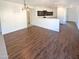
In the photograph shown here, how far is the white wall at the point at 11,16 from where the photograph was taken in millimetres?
7492

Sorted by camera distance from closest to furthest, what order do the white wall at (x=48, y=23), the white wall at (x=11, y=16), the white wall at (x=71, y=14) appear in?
1. the white wall at (x=11, y=16)
2. the white wall at (x=48, y=23)
3. the white wall at (x=71, y=14)

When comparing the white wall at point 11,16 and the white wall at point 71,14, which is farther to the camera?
the white wall at point 71,14

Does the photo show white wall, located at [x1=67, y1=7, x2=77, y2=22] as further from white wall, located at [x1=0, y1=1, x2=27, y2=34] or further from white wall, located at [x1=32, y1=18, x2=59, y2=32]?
white wall, located at [x1=0, y1=1, x2=27, y2=34]

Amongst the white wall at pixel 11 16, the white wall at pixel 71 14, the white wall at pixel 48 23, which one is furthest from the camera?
the white wall at pixel 71 14

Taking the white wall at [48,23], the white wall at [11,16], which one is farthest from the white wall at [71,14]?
the white wall at [11,16]

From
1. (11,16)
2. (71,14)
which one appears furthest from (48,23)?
(71,14)

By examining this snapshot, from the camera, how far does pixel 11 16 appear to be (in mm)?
8383

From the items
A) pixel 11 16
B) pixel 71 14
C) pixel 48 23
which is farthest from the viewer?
pixel 71 14

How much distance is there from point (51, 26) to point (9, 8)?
394 cm

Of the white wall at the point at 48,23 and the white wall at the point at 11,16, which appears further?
the white wall at the point at 48,23

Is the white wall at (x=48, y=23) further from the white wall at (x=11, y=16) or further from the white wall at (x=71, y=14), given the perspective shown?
the white wall at (x=71, y=14)

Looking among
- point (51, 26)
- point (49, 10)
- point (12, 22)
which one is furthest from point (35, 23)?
point (49, 10)

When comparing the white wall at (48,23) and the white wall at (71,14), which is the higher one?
the white wall at (71,14)

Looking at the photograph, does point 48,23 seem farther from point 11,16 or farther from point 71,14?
point 71,14
